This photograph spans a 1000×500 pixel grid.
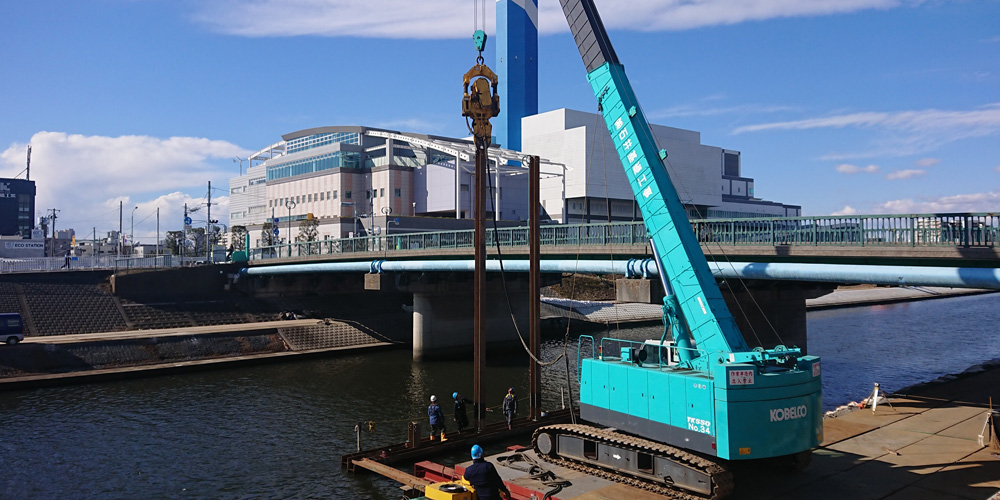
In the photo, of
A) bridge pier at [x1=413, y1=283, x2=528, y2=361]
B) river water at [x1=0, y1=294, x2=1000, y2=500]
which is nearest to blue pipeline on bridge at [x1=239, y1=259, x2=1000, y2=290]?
bridge pier at [x1=413, y1=283, x2=528, y2=361]

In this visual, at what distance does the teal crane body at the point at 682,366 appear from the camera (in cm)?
1538

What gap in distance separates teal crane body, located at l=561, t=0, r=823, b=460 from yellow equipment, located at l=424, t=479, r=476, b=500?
5480 mm

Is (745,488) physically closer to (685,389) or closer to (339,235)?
(685,389)

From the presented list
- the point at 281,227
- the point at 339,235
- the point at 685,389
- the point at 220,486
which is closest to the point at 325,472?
the point at 220,486

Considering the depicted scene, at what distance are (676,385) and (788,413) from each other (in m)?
2.56

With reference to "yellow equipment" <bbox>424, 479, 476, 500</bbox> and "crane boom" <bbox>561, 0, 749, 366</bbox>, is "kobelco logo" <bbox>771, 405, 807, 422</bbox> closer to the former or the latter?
"crane boom" <bbox>561, 0, 749, 366</bbox>

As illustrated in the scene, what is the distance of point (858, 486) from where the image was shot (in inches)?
689

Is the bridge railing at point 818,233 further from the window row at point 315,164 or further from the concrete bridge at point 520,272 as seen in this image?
the window row at point 315,164

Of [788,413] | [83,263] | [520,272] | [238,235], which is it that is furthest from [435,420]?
[238,235]

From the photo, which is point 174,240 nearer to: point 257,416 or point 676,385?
point 257,416

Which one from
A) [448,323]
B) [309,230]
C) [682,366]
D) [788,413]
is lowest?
[448,323]

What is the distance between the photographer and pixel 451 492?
1412cm

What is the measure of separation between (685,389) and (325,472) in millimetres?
12466

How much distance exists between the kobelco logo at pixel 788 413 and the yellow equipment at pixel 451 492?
712cm
